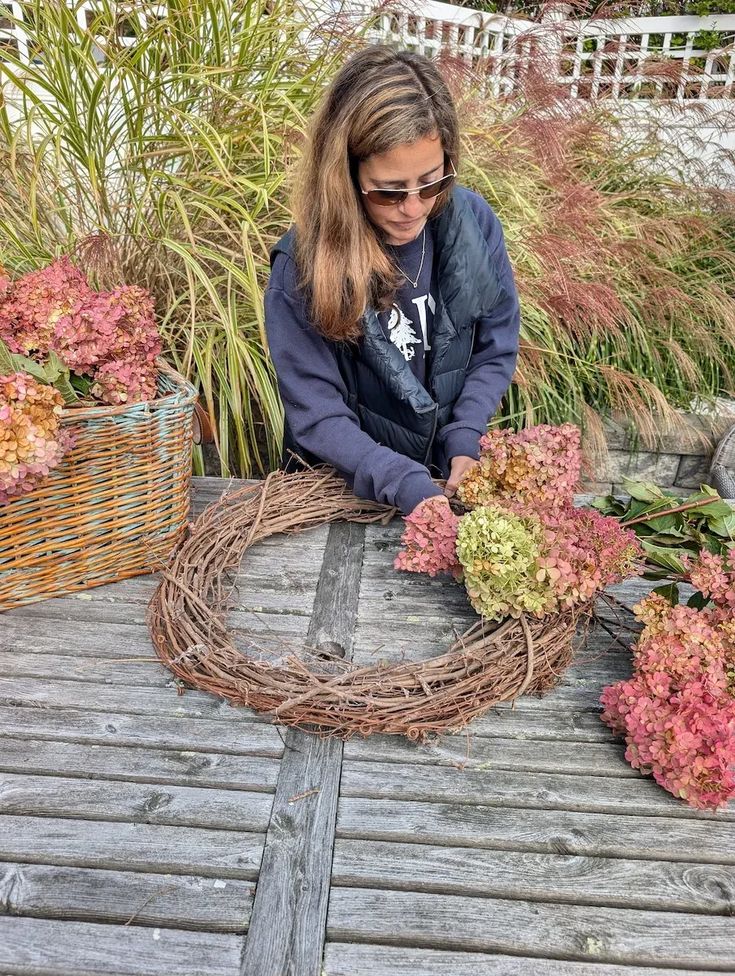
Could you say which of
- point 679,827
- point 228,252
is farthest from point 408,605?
point 228,252

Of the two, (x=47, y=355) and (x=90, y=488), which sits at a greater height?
(x=47, y=355)

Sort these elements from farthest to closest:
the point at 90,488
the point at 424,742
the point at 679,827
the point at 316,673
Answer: the point at 90,488 < the point at 316,673 < the point at 424,742 < the point at 679,827

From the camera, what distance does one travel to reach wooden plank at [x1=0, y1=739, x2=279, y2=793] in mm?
1042

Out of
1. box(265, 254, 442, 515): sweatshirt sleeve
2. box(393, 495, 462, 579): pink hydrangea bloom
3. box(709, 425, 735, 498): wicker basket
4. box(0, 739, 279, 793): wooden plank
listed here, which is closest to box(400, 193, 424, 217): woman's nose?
box(265, 254, 442, 515): sweatshirt sleeve

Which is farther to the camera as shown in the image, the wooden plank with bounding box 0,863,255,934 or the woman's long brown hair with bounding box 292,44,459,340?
the woman's long brown hair with bounding box 292,44,459,340

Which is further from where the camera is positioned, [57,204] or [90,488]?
[57,204]

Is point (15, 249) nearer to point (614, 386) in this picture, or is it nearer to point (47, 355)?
point (47, 355)

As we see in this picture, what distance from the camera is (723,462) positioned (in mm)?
3137

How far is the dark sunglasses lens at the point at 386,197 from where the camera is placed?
162 centimetres

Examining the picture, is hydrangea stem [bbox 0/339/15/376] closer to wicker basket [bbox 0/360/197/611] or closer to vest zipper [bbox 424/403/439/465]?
wicker basket [bbox 0/360/197/611]

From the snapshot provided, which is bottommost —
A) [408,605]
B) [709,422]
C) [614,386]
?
[709,422]

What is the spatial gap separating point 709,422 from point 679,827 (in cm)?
254

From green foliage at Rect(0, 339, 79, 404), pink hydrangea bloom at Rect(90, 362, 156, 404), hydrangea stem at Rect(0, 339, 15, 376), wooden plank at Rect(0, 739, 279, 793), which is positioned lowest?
wooden plank at Rect(0, 739, 279, 793)

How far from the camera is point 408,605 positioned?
1.43 m
